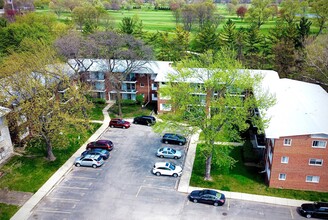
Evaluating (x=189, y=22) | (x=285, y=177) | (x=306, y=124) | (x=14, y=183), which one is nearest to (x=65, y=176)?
(x=14, y=183)

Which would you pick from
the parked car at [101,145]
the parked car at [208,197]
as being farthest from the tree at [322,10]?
the parked car at [208,197]

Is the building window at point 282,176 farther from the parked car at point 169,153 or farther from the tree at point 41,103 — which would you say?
the tree at point 41,103

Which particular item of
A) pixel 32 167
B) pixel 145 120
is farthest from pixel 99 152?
pixel 145 120

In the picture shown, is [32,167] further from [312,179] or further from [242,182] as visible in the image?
[312,179]

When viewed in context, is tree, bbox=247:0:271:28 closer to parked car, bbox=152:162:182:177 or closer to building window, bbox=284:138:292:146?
building window, bbox=284:138:292:146

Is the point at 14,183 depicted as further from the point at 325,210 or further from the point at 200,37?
the point at 200,37
